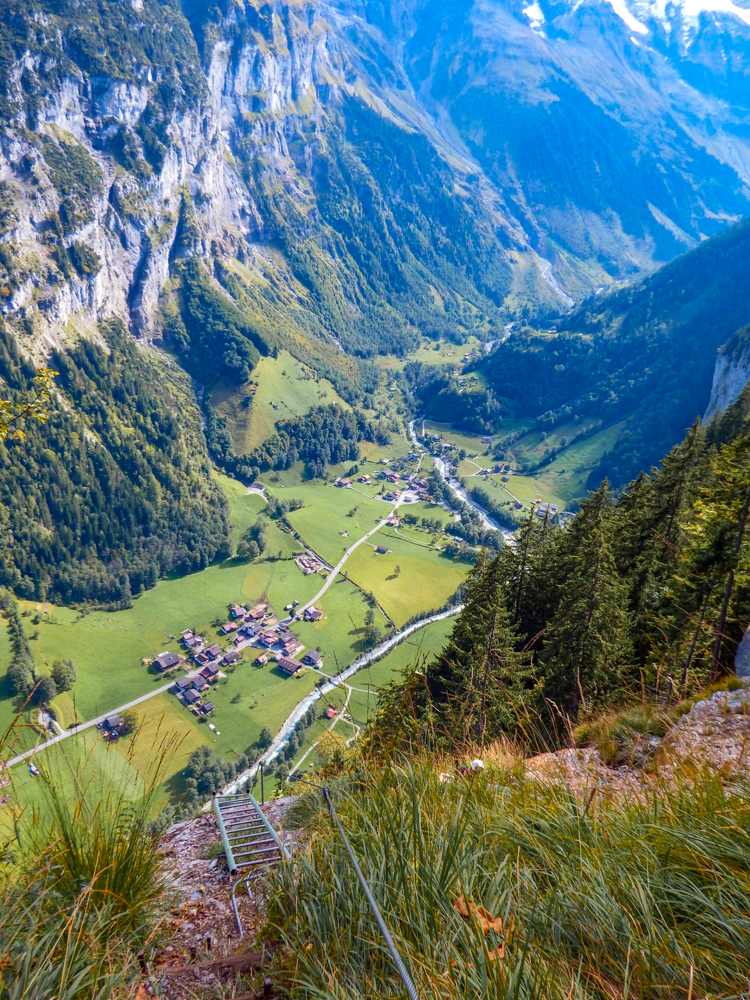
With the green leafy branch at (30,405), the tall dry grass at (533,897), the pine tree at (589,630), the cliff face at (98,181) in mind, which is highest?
the cliff face at (98,181)

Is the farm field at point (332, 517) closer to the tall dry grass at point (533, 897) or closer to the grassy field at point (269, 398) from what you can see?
the grassy field at point (269, 398)

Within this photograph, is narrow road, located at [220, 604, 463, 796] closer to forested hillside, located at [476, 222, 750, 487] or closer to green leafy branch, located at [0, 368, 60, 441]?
green leafy branch, located at [0, 368, 60, 441]

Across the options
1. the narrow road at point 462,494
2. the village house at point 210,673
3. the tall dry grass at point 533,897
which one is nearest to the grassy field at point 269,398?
the narrow road at point 462,494

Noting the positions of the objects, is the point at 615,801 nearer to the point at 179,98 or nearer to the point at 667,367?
the point at 667,367

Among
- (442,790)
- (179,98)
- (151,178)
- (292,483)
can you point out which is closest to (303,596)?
(292,483)

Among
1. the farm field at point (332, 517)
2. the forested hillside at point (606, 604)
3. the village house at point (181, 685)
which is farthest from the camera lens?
the farm field at point (332, 517)

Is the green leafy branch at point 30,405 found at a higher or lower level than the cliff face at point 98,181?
lower

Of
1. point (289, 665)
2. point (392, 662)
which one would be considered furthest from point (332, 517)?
point (392, 662)

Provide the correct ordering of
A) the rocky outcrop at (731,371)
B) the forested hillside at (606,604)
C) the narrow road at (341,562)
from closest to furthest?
1. the forested hillside at (606,604)
2. the narrow road at (341,562)
3. the rocky outcrop at (731,371)

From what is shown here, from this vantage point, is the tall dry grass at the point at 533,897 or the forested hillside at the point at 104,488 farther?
the forested hillside at the point at 104,488
